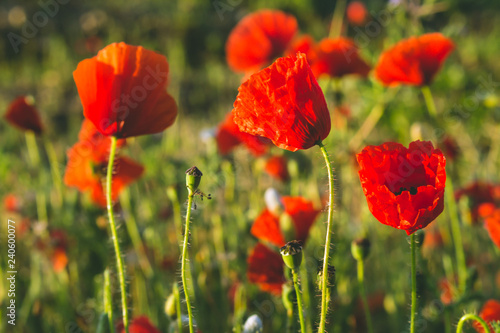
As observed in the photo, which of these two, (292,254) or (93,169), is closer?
(292,254)

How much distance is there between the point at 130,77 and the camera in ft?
2.96

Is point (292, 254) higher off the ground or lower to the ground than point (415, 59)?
lower

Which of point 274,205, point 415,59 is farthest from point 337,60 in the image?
point 274,205

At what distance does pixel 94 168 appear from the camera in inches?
59.2

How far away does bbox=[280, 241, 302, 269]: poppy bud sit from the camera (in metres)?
0.77

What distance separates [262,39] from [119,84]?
4.21 feet

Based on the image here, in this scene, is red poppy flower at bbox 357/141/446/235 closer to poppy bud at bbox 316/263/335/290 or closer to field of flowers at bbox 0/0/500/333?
field of flowers at bbox 0/0/500/333

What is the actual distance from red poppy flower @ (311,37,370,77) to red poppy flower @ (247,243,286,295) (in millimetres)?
794

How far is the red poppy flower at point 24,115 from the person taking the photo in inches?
60.2

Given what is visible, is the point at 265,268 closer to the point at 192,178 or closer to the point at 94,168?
the point at 192,178

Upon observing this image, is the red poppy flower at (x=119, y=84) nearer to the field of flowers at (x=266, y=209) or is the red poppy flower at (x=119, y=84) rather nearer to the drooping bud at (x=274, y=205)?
the field of flowers at (x=266, y=209)

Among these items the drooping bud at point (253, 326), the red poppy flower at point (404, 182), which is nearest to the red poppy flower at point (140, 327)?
the drooping bud at point (253, 326)

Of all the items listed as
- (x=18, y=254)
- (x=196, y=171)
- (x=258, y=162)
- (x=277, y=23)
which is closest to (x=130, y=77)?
(x=196, y=171)

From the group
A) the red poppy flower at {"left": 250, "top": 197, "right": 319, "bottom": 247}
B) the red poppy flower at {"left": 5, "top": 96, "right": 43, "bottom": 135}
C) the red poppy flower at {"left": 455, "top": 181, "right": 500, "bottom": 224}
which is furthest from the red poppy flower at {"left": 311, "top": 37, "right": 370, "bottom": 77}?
the red poppy flower at {"left": 5, "top": 96, "right": 43, "bottom": 135}
